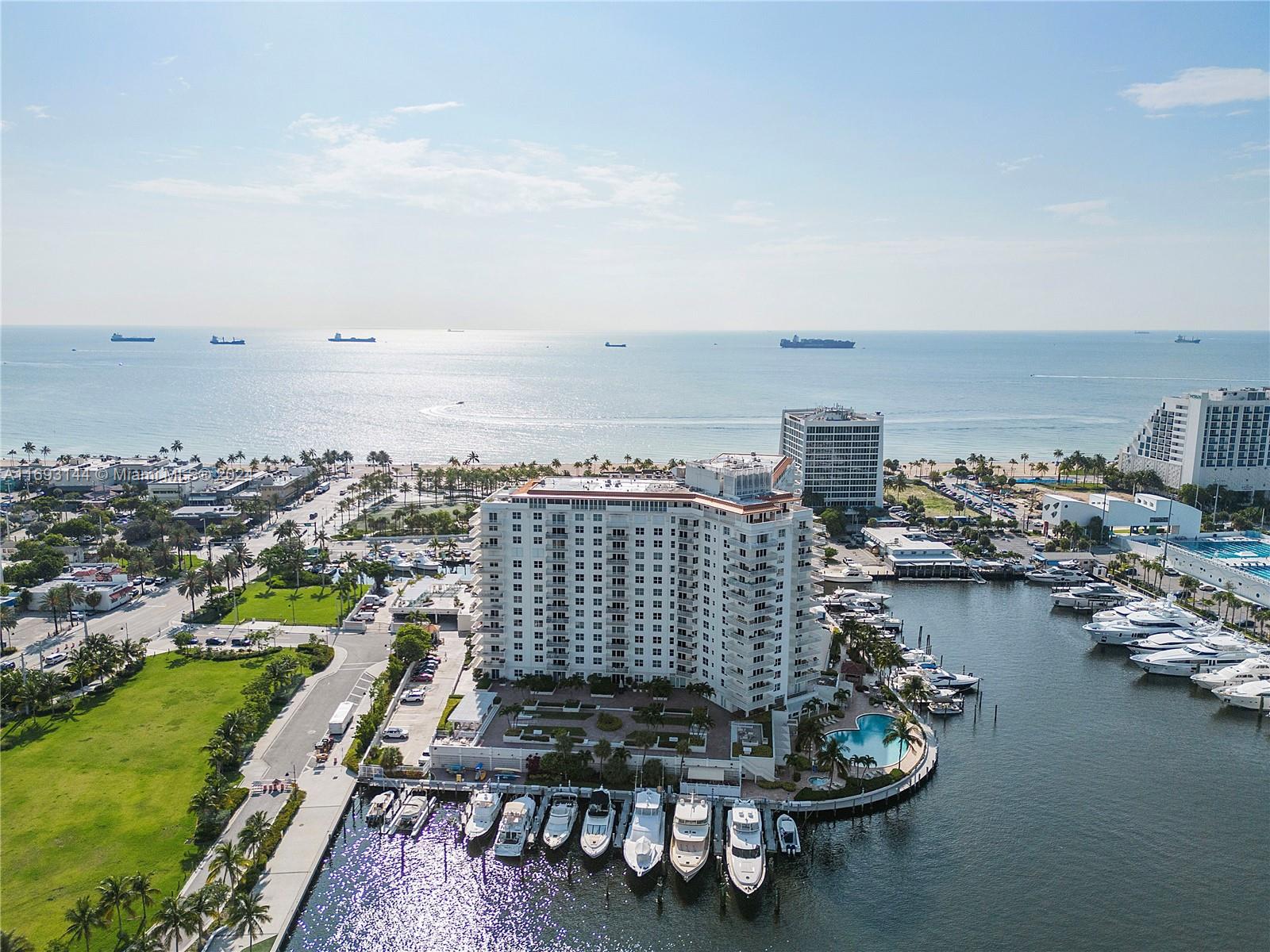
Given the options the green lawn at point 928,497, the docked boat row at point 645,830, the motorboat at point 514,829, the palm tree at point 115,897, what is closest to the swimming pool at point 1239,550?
the green lawn at point 928,497

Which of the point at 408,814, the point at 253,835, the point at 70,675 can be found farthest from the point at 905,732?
the point at 70,675

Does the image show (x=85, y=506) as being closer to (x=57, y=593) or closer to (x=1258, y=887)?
(x=57, y=593)

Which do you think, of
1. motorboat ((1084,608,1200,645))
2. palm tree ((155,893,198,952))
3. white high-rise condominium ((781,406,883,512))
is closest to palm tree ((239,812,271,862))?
palm tree ((155,893,198,952))

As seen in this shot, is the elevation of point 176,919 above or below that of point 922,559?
below

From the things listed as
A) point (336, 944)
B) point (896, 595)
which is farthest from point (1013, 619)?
point (336, 944)

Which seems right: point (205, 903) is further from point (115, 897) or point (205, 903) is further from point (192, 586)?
point (192, 586)
